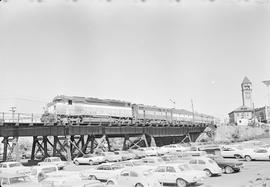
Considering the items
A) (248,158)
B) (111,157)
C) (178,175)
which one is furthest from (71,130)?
(178,175)

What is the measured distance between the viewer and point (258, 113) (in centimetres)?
16538

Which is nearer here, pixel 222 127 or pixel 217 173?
pixel 217 173

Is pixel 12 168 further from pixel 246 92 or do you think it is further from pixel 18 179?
pixel 246 92

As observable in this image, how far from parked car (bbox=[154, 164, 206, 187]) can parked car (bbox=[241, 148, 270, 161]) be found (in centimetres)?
1613

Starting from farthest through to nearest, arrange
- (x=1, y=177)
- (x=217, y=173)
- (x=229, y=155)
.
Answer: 1. (x=229, y=155)
2. (x=217, y=173)
3. (x=1, y=177)

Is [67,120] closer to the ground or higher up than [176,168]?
higher up

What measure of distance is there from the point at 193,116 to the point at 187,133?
1415 centimetres

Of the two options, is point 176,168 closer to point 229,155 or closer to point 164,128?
point 229,155

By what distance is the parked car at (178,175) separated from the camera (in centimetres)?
2012

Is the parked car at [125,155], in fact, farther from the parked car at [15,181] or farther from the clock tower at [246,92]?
the clock tower at [246,92]

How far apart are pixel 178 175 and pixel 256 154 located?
17493 mm

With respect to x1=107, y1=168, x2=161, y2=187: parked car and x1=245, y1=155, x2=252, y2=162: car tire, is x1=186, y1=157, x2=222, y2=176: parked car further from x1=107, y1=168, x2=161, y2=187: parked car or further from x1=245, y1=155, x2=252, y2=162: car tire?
x1=245, y1=155, x2=252, y2=162: car tire

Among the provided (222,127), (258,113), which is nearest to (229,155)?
(222,127)

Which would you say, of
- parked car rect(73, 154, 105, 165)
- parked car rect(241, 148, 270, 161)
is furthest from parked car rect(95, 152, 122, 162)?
parked car rect(241, 148, 270, 161)
